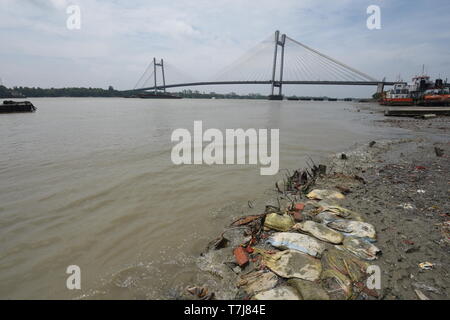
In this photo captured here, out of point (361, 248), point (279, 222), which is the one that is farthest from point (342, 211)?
point (279, 222)

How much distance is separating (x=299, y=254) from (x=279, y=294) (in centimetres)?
55

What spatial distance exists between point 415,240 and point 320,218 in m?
1.02

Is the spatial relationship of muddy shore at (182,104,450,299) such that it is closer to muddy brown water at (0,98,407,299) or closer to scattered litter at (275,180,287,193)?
scattered litter at (275,180,287,193)

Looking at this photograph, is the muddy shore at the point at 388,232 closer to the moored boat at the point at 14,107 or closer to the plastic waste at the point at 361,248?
the plastic waste at the point at 361,248

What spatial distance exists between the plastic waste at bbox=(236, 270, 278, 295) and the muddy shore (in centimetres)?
3

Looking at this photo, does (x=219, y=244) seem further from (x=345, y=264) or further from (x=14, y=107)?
(x=14, y=107)

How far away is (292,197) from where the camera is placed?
3.93 meters

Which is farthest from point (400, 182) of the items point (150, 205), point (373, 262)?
point (150, 205)

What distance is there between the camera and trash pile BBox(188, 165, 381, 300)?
188cm

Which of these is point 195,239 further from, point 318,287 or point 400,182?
point 400,182

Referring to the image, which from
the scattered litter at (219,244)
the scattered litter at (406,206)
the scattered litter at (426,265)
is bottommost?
the scattered litter at (219,244)

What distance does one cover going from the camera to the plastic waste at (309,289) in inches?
69.8

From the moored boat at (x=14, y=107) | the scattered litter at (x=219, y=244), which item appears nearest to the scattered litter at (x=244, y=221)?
the scattered litter at (x=219, y=244)

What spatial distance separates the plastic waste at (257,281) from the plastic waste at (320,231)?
2.74ft
